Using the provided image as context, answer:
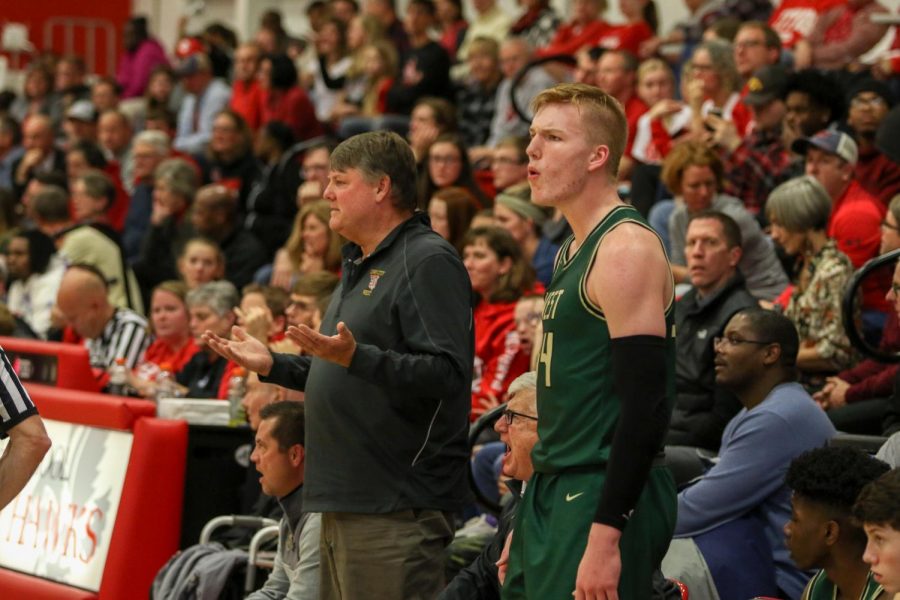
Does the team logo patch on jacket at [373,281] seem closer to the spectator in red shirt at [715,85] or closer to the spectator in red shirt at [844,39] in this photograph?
the spectator in red shirt at [715,85]

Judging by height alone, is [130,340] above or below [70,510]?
above

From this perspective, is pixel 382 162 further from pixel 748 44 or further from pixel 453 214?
pixel 748 44

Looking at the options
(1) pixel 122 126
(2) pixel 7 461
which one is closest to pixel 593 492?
(2) pixel 7 461

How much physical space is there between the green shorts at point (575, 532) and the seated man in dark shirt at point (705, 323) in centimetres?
292

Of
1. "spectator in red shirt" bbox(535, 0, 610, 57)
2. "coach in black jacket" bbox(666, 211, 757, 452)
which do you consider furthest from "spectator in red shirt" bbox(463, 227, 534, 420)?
"spectator in red shirt" bbox(535, 0, 610, 57)

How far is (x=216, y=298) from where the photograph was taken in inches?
353

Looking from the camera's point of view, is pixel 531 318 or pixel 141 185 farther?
pixel 141 185

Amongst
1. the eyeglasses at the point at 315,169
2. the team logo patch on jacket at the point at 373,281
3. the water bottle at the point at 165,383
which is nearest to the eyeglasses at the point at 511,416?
the team logo patch on jacket at the point at 373,281

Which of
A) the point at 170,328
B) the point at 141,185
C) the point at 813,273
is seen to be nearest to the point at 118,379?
the point at 170,328

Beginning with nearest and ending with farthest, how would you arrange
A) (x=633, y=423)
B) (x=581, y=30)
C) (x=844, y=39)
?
(x=633, y=423) → (x=844, y=39) → (x=581, y=30)

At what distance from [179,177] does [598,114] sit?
9.16 m

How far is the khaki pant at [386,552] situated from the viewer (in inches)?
186

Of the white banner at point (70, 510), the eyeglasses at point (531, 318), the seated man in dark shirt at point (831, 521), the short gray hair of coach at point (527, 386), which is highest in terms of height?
the short gray hair of coach at point (527, 386)

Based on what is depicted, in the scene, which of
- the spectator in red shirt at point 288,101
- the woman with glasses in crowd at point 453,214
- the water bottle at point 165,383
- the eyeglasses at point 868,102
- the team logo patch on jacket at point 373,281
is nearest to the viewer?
the team logo patch on jacket at point 373,281
